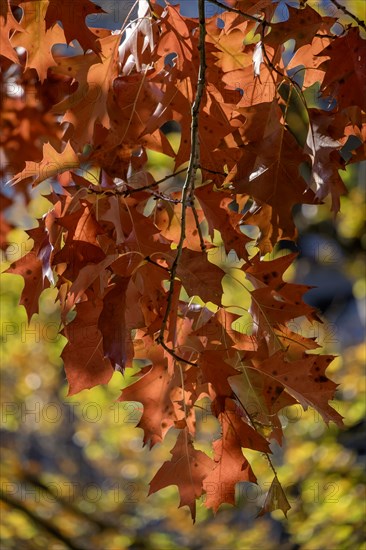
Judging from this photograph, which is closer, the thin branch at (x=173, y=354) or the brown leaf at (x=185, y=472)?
the thin branch at (x=173, y=354)

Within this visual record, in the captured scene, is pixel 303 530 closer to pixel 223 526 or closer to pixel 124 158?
pixel 223 526

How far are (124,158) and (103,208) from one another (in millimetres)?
96

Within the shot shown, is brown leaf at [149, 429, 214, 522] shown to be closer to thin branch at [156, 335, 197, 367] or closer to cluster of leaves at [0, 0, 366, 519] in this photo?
cluster of leaves at [0, 0, 366, 519]

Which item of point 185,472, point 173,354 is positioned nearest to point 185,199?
point 173,354

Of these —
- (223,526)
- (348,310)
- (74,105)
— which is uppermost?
(74,105)

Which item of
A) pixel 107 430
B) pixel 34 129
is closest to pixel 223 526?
pixel 107 430

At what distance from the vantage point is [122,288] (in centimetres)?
94

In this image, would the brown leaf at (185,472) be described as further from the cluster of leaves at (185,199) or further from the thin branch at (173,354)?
the thin branch at (173,354)

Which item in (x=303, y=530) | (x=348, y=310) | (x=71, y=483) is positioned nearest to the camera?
(x=303, y=530)

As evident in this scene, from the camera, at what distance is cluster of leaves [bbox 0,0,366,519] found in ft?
3.20

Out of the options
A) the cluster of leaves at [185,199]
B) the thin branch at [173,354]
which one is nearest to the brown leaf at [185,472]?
the cluster of leaves at [185,199]

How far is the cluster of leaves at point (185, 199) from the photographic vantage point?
976 mm

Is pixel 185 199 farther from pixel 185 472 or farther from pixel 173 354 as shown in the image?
pixel 185 472

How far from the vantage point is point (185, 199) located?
0.97 meters
